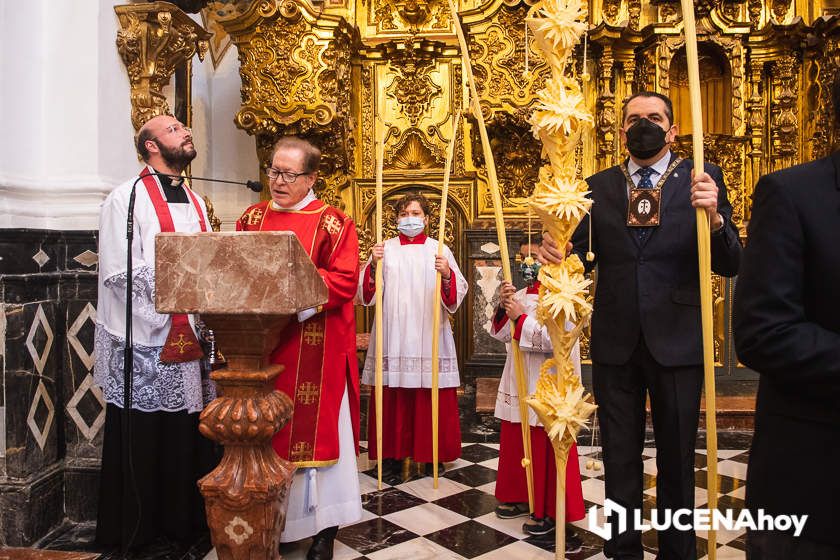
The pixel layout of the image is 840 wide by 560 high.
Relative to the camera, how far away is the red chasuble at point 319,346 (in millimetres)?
3145

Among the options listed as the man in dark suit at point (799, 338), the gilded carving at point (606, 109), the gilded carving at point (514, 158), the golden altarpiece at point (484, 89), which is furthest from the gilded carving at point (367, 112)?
the man in dark suit at point (799, 338)

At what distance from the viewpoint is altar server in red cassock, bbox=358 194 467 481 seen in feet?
15.4

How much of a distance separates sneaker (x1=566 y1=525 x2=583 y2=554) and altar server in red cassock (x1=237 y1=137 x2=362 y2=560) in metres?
1.04

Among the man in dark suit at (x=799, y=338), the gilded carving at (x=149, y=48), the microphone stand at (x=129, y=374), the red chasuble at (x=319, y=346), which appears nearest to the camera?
the man in dark suit at (x=799, y=338)

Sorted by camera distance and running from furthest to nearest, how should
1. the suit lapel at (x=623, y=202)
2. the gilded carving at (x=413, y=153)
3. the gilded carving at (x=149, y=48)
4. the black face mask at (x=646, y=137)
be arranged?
the gilded carving at (x=413, y=153), the gilded carving at (x=149, y=48), the suit lapel at (x=623, y=202), the black face mask at (x=646, y=137)

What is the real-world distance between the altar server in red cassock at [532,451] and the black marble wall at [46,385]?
7.25ft

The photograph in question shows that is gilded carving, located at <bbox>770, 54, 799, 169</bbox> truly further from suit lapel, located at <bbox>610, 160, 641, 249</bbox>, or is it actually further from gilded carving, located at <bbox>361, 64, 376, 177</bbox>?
suit lapel, located at <bbox>610, 160, 641, 249</bbox>

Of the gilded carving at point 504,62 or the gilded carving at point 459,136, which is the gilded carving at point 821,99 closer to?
the gilded carving at point 504,62

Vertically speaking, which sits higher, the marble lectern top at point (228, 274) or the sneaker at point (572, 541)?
the marble lectern top at point (228, 274)

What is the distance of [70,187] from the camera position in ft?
12.3

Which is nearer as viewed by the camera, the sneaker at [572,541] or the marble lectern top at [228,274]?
the marble lectern top at [228,274]

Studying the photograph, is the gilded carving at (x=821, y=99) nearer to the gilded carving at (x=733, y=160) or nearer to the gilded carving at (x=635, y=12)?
the gilded carving at (x=733, y=160)

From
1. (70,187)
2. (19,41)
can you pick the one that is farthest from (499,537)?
(19,41)

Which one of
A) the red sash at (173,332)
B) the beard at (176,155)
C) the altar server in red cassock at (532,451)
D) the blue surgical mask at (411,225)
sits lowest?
the altar server in red cassock at (532,451)
